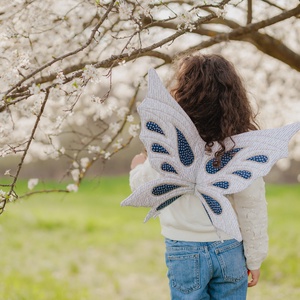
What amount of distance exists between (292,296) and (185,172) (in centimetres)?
342

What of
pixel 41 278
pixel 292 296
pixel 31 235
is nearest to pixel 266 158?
pixel 292 296

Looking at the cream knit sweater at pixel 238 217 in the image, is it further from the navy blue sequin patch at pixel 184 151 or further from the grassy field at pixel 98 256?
the grassy field at pixel 98 256

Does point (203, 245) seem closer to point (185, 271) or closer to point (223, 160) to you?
point (185, 271)

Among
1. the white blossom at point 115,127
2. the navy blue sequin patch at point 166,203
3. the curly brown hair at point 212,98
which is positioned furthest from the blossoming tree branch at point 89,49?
the navy blue sequin patch at point 166,203

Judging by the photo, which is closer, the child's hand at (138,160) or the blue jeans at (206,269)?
the blue jeans at (206,269)

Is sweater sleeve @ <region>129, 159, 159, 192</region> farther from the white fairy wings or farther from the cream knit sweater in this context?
the white fairy wings

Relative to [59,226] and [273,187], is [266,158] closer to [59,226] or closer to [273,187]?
[59,226]

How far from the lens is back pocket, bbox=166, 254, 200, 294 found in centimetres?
204

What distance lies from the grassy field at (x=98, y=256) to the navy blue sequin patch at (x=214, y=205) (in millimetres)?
1174

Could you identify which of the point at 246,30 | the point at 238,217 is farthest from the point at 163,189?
the point at 246,30

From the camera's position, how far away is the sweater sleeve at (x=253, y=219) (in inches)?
80.3

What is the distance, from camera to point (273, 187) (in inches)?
574

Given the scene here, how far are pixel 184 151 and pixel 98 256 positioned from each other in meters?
5.71

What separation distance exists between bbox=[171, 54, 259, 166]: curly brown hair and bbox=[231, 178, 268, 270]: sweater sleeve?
0.20 m
